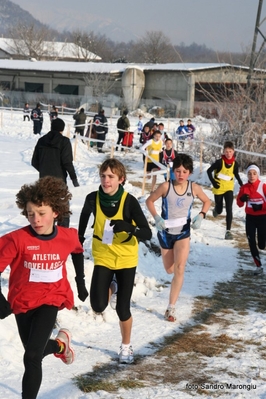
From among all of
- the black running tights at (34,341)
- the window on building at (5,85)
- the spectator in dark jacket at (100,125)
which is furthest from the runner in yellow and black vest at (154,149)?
the window on building at (5,85)

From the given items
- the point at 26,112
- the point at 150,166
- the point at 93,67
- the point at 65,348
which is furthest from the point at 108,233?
the point at 93,67

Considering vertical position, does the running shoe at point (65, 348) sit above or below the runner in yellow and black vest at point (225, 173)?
below

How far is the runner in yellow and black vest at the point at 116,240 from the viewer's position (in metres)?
5.25

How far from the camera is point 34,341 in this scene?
400cm

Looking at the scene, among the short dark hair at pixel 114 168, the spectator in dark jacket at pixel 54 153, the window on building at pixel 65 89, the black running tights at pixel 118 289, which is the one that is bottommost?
the black running tights at pixel 118 289

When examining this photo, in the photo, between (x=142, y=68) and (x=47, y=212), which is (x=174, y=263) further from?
(x=142, y=68)

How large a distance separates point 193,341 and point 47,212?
2.43 m

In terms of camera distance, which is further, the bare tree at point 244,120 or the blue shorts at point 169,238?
the bare tree at point 244,120

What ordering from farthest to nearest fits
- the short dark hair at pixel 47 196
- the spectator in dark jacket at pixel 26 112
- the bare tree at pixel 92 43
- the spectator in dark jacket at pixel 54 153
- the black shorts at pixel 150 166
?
the bare tree at pixel 92 43 → the spectator in dark jacket at pixel 26 112 → the black shorts at pixel 150 166 → the spectator in dark jacket at pixel 54 153 → the short dark hair at pixel 47 196

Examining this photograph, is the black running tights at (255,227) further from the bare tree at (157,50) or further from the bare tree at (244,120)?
the bare tree at (157,50)

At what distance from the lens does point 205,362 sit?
17.3 ft

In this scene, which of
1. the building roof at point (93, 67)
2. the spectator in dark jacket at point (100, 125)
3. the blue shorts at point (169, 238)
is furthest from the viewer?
the building roof at point (93, 67)

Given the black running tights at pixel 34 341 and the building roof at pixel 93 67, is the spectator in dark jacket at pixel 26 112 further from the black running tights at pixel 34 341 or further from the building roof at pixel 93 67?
the black running tights at pixel 34 341

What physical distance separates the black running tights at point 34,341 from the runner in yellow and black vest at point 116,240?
1.04 metres
